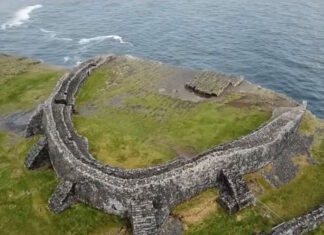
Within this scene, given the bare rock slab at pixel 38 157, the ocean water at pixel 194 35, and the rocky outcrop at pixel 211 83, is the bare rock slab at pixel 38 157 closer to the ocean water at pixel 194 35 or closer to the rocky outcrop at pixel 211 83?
the rocky outcrop at pixel 211 83

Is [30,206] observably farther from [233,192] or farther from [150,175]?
[233,192]

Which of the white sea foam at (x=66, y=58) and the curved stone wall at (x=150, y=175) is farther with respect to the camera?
the white sea foam at (x=66, y=58)

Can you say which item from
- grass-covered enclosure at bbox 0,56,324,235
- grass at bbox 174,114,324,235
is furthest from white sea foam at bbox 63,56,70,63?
grass at bbox 174,114,324,235

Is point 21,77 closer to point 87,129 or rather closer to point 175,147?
point 87,129

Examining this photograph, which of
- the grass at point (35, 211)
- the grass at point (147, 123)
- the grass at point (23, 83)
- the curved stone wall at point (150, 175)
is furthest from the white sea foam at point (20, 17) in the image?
the grass at point (35, 211)

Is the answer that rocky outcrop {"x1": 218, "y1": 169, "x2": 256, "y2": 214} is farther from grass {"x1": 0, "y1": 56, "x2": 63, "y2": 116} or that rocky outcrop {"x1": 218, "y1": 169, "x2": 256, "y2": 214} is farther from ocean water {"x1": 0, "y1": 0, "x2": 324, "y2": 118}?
ocean water {"x1": 0, "y1": 0, "x2": 324, "y2": 118}

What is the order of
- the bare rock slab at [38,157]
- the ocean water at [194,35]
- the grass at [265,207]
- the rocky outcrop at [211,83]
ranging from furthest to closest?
the ocean water at [194,35]
the rocky outcrop at [211,83]
the bare rock slab at [38,157]
the grass at [265,207]
